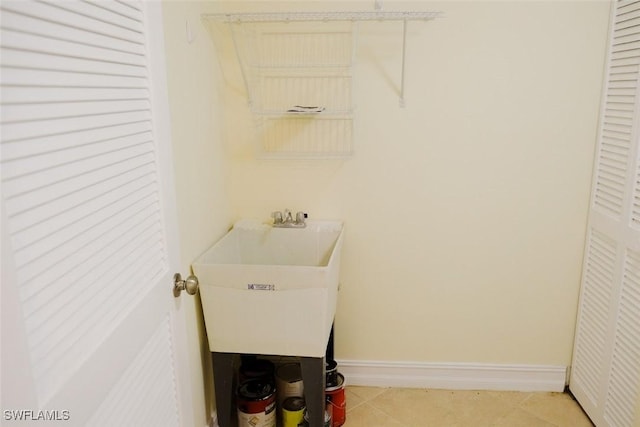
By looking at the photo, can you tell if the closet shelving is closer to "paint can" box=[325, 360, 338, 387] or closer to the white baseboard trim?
"paint can" box=[325, 360, 338, 387]

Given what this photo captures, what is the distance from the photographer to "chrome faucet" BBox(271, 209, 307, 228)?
217 centimetres

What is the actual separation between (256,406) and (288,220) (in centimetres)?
81

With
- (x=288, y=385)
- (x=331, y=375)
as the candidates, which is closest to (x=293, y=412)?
(x=288, y=385)

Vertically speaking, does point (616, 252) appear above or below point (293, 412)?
above

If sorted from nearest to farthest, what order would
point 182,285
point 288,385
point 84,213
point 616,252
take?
point 84,213, point 182,285, point 616,252, point 288,385

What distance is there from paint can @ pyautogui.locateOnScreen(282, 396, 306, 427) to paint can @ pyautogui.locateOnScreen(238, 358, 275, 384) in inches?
5.0

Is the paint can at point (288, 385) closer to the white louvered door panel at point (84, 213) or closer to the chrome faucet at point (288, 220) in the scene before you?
the chrome faucet at point (288, 220)

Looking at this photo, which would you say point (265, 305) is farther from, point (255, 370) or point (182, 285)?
point (255, 370)

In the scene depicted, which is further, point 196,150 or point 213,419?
point 213,419

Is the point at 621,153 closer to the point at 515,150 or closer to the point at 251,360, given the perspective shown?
the point at 515,150

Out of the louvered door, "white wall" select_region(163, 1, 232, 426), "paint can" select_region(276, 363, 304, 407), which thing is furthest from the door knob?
the louvered door

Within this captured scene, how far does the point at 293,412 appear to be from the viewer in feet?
6.56

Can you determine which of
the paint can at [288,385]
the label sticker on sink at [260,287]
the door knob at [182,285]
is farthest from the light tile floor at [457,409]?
the door knob at [182,285]

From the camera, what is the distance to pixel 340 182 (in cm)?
220
